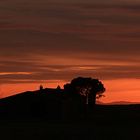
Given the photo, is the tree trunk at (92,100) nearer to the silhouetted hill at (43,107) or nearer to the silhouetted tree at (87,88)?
the silhouetted tree at (87,88)

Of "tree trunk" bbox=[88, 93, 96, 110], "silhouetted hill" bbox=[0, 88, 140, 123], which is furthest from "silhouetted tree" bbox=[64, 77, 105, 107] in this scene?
"silhouetted hill" bbox=[0, 88, 140, 123]

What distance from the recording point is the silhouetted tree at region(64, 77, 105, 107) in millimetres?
104438

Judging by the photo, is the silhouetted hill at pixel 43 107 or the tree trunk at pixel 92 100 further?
the tree trunk at pixel 92 100

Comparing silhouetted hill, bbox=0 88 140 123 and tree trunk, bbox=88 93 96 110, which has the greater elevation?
tree trunk, bbox=88 93 96 110

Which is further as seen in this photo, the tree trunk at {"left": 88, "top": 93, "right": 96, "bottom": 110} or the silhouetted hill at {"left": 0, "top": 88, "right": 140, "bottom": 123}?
the tree trunk at {"left": 88, "top": 93, "right": 96, "bottom": 110}

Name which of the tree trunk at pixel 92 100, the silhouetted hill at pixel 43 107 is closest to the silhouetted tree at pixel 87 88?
the tree trunk at pixel 92 100

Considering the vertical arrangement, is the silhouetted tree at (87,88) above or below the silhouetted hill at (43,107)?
above

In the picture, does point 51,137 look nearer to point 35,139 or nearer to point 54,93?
point 35,139

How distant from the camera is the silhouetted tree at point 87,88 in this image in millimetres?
104438

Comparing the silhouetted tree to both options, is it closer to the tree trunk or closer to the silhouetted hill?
the tree trunk

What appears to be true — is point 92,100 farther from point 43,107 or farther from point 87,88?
point 43,107

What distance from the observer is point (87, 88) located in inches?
4227

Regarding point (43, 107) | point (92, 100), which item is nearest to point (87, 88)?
point (92, 100)

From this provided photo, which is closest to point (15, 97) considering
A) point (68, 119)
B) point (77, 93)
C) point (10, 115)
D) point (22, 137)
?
point (10, 115)
